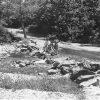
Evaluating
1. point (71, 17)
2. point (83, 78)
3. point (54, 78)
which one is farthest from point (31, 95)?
point (71, 17)

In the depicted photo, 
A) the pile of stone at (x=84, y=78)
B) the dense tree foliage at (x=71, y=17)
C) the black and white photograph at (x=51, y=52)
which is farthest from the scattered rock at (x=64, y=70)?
the dense tree foliage at (x=71, y=17)

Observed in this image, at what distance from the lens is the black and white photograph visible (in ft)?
25.3

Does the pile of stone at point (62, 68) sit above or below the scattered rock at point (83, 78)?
below

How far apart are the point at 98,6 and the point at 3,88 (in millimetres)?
23922

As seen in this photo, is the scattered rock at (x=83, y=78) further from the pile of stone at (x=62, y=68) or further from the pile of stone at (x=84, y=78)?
the pile of stone at (x=62, y=68)

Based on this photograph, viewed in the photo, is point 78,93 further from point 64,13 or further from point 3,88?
point 64,13

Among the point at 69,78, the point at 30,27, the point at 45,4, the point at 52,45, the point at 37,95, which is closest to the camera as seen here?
the point at 37,95

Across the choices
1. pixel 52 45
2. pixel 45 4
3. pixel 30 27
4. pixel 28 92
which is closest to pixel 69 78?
pixel 28 92

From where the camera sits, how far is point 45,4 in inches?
1266

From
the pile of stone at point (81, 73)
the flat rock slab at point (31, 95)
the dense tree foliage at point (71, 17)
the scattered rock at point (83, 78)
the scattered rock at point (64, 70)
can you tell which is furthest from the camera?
the dense tree foliage at point (71, 17)

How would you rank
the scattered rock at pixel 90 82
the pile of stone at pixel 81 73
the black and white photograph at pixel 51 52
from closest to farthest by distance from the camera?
the black and white photograph at pixel 51 52
the scattered rock at pixel 90 82
the pile of stone at pixel 81 73

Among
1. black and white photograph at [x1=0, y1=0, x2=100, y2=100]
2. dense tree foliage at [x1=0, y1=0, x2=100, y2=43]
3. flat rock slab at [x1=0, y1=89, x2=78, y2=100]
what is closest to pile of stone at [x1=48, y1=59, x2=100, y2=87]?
black and white photograph at [x1=0, y1=0, x2=100, y2=100]

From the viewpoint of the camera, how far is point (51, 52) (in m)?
16.5

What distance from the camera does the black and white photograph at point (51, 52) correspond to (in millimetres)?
7703
